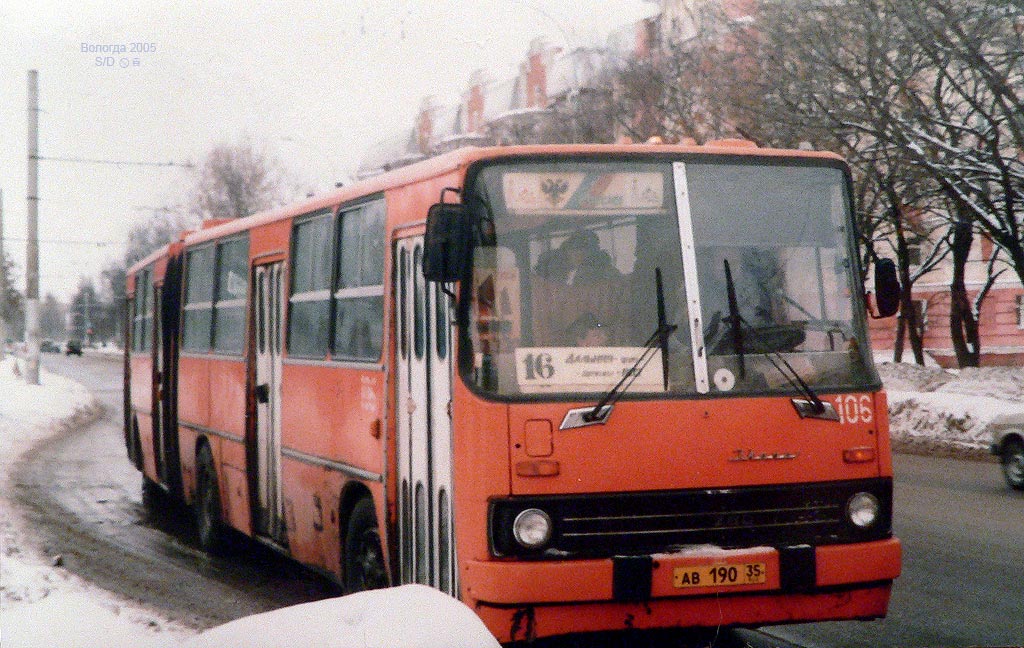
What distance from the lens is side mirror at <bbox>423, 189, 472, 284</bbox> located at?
21.6ft

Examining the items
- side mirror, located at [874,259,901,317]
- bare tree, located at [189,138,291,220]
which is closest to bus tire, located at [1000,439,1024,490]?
side mirror, located at [874,259,901,317]

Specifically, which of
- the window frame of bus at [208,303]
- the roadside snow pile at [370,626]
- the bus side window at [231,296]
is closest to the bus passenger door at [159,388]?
the window frame of bus at [208,303]

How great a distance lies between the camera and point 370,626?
5195 millimetres

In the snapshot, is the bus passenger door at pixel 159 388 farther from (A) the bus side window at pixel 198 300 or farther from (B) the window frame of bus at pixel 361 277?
(B) the window frame of bus at pixel 361 277

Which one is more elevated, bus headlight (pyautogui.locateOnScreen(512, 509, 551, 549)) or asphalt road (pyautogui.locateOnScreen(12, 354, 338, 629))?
bus headlight (pyautogui.locateOnScreen(512, 509, 551, 549))

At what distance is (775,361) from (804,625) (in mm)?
2481

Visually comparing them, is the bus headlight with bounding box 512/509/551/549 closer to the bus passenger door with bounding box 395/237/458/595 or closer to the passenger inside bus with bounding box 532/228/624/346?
the bus passenger door with bounding box 395/237/458/595

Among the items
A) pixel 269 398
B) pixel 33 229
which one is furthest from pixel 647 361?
pixel 33 229

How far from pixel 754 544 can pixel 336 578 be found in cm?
329

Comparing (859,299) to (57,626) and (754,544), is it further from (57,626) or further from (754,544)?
(57,626)

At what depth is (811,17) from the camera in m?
25.4

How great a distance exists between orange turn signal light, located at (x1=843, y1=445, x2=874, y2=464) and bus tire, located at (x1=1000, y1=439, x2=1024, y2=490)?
9.68m

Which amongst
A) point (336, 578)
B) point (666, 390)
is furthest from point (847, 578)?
point (336, 578)

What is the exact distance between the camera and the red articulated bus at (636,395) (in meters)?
6.55
